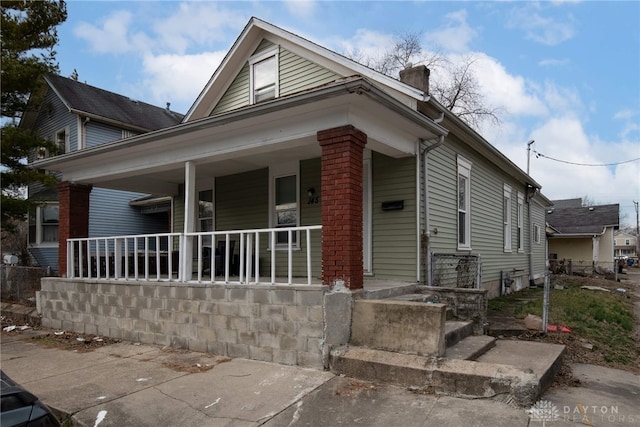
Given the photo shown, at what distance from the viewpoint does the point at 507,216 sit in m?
12.9

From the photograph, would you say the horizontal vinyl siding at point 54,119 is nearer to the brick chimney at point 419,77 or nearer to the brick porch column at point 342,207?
the brick chimney at point 419,77

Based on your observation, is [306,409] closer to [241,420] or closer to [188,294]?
[241,420]

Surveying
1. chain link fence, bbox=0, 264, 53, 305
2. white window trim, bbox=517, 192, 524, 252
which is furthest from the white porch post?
white window trim, bbox=517, 192, 524, 252

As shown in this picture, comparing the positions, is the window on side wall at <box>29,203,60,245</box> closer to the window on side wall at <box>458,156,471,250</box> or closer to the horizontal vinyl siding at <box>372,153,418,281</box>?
the horizontal vinyl siding at <box>372,153,418,281</box>

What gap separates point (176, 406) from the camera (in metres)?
4.33

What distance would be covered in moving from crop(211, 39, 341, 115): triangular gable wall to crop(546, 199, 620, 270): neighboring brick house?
2335 centimetres

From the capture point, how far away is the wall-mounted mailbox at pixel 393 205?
730 centimetres

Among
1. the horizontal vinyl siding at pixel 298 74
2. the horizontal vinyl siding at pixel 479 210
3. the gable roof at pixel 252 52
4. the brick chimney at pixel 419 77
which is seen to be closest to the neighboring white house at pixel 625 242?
the horizontal vinyl siding at pixel 479 210

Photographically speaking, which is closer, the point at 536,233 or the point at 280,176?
the point at 280,176

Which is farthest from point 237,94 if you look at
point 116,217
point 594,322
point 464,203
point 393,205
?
point 116,217

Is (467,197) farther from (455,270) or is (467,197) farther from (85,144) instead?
(85,144)

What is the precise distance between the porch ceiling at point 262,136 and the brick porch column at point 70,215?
0.85 ft

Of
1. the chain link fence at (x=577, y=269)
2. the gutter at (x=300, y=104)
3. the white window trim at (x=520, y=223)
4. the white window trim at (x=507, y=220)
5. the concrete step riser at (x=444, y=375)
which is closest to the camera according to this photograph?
the concrete step riser at (x=444, y=375)

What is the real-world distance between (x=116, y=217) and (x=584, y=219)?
30.4 m
